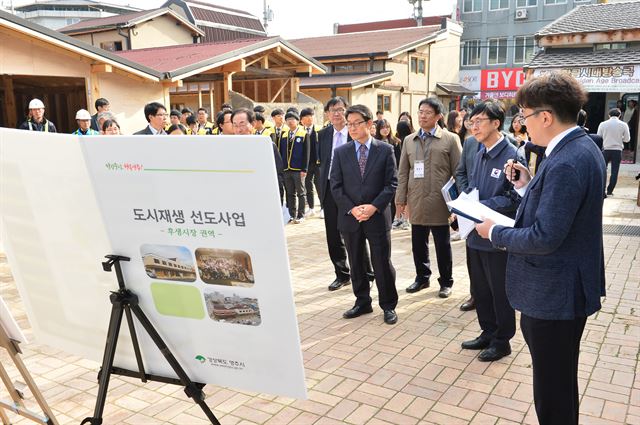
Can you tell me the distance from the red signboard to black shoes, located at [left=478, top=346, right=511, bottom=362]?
3069cm

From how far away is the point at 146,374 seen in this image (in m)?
2.37

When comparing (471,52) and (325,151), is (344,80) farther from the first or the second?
(471,52)

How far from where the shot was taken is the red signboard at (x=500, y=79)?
32375 mm

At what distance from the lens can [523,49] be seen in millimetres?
35094

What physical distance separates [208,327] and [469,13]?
1518 inches

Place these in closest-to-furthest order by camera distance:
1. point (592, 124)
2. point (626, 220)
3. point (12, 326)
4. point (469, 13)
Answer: point (12, 326) < point (626, 220) < point (592, 124) < point (469, 13)

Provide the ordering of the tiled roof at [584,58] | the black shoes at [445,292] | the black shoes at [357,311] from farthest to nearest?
the tiled roof at [584,58]
the black shoes at [445,292]
the black shoes at [357,311]

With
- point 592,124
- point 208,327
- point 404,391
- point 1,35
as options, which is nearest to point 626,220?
point 404,391

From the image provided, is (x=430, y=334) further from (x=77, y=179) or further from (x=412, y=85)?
(x=412, y=85)

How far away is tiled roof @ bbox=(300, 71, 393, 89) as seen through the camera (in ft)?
70.7

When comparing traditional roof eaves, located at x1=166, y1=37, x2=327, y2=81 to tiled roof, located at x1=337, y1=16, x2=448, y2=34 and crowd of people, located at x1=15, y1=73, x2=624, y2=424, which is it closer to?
crowd of people, located at x1=15, y1=73, x2=624, y2=424

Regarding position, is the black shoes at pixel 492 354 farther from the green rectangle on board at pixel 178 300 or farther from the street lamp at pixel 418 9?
the street lamp at pixel 418 9

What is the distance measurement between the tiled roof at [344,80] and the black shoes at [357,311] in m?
17.2

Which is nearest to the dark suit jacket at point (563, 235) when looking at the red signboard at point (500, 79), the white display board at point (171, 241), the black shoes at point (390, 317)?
the white display board at point (171, 241)
